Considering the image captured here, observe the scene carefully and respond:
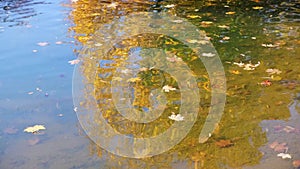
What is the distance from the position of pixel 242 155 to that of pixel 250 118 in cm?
66

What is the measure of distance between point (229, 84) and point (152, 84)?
36.8 inches

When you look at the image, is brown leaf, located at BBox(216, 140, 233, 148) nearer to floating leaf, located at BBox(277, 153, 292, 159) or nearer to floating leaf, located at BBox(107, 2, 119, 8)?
floating leaf, located at BBox(277, 153, 292, 159)

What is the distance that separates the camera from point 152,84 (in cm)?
452

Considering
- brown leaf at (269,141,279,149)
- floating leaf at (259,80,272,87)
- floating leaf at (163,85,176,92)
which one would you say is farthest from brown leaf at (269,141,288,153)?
floating leaf at (163,85,176,92)

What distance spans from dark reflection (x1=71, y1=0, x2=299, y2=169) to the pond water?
1cm

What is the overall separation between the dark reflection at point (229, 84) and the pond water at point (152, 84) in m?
0.01

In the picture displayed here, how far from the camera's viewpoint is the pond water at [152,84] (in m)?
3.25

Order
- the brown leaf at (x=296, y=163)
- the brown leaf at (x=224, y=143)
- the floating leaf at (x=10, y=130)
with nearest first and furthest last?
the brown leaf at (x=296, y=163)
the brown leaf at (x=224, y=143)
the floating leaf at (x=10, y=130)

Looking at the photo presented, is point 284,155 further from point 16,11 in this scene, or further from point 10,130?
point 16,11

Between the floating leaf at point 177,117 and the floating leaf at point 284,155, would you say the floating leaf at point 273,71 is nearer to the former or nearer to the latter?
the floating leaf at point 177,117

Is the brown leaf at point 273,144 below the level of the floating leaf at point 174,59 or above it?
below

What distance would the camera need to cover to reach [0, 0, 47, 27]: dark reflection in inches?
302

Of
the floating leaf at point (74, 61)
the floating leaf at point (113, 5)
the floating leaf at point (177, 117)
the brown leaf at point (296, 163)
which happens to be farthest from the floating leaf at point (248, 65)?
the floating leaf at point (113, 5)

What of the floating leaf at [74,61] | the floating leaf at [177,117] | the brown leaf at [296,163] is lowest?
the floating leaf at [177,117]
